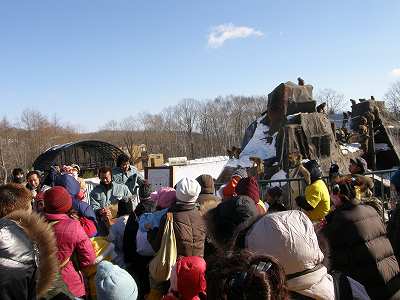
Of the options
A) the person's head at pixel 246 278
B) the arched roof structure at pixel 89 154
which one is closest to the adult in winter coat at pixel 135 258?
the person's head at pixel 246 278

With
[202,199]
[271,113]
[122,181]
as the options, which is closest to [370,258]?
[202,199]

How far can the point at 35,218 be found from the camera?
2668mm

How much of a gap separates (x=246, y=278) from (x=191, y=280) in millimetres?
1348

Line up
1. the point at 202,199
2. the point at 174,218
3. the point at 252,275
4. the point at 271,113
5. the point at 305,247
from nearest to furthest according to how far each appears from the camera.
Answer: the point at 252,275, the point at 305,247, the point at 174,218, the point at 202,199, the point at 271,113

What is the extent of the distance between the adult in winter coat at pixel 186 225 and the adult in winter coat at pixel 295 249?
5.88ft

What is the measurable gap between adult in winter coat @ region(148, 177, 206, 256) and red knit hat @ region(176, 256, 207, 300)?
1.06m

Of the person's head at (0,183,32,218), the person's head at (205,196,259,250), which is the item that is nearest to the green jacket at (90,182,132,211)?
the person's head at (0,183,32,218)

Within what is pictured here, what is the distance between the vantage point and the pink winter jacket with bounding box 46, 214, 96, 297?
353cm

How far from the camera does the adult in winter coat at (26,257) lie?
7.60 ft

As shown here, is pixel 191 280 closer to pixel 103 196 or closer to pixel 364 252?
pixel 364 252

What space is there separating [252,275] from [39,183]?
6277 mm

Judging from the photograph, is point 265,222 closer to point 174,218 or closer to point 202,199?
point 174,218

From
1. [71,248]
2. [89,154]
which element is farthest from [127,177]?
[89,154]

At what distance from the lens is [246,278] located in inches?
62.2
